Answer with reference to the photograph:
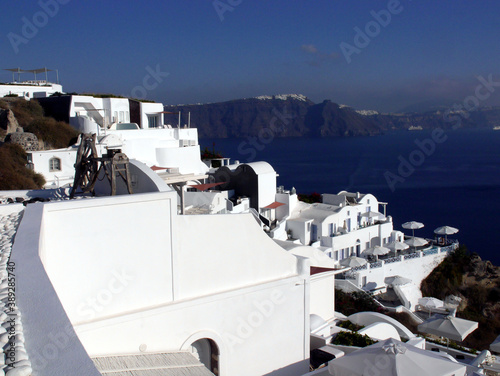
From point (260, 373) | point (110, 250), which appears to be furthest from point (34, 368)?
point (260, 373)

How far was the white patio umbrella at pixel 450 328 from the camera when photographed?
600 inches

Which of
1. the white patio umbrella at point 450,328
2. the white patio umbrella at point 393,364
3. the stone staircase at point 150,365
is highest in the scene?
the stone staircase at point 150,365

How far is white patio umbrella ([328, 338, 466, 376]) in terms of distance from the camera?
24.0 feet

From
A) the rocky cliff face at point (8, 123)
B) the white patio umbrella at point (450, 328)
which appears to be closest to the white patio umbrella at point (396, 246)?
the white patio umbrella at point (450, 328)

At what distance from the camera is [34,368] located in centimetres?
238

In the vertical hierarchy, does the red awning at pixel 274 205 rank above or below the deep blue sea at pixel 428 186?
above

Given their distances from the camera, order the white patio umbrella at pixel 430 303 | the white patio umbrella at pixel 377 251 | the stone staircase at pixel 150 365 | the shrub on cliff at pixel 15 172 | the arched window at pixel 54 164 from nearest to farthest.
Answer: the stone staircase at pixel 150 365 → the shrub on cliff at pixel 15 172 → the arched window at pixel 54 164 → the white patio umbrella at pixel 430 303 → the white patio umbrella at pixel 377 251

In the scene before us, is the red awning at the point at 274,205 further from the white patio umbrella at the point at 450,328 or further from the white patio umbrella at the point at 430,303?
the white patio umbrella at the point at 450,328

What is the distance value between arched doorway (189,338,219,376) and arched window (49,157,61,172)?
1510 centimetres

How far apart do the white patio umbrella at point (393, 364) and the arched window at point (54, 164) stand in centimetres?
1620

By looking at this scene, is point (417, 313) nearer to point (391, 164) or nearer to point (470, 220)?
point (470, 220)

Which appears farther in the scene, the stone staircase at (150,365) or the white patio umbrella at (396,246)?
the white patio umbrella at (396,246)

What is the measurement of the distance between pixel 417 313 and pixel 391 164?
78.4 metres

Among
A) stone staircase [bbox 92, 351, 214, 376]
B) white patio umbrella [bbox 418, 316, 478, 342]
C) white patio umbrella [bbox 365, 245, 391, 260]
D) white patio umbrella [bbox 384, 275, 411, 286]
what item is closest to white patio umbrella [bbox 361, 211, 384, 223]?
white patio umbrella [bbox 365, 245, 391, 260]
